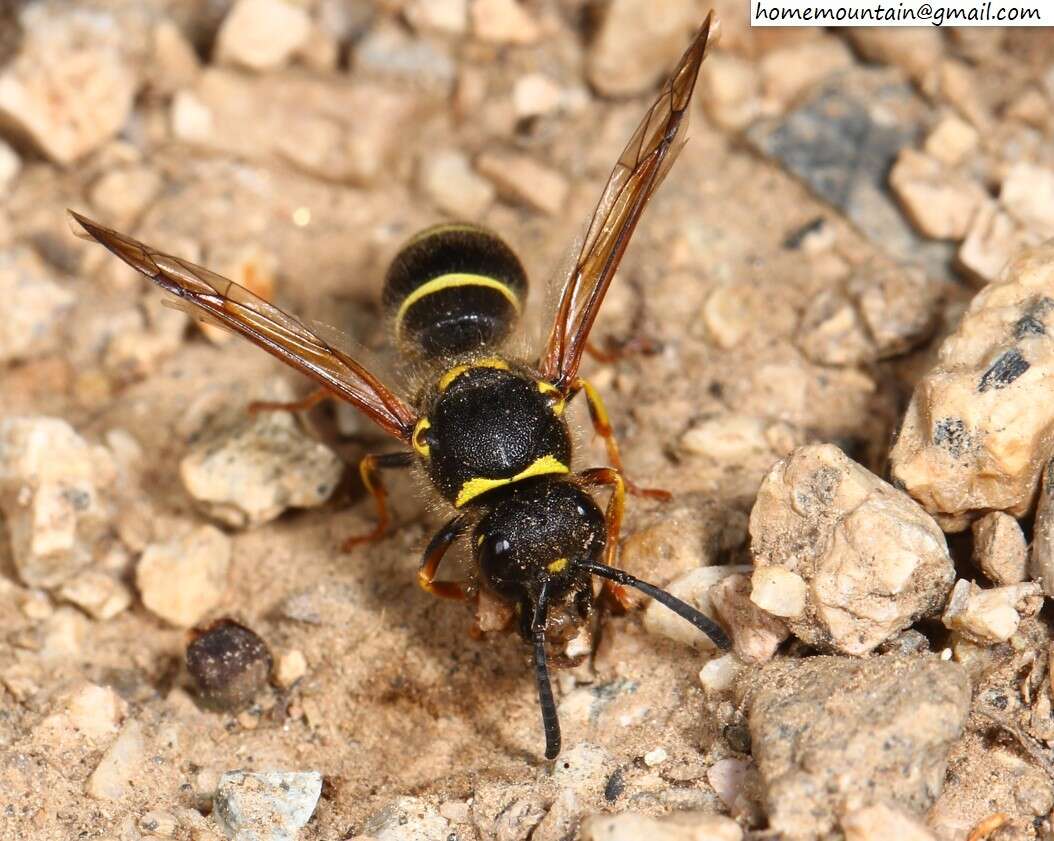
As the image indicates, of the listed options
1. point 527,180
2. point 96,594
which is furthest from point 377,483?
point 527,180

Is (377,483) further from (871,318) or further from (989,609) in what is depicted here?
(989,609)

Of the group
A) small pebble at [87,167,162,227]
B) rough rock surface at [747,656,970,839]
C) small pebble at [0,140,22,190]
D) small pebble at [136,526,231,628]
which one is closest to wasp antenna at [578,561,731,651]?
rough rock surface at [747,656,970,839]

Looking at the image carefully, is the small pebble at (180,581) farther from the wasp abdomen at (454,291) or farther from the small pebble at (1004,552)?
the small pebble at (1004,552)

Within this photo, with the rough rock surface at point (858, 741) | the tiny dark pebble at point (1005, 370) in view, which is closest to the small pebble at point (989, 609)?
the rough rock surface at point (858, 741)

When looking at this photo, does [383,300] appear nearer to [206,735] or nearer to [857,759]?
[206,735]

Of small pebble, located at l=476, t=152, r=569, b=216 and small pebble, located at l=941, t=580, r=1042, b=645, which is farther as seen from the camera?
small pebble, located at l=476, t=152, r=569, b=216

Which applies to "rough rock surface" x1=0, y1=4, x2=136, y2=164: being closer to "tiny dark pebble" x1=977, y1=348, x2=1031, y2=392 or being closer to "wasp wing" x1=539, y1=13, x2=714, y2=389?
"wasp wing" x1=539, y1=13, x2=714, y2=389

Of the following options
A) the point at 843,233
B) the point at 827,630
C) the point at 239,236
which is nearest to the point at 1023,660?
the point at 827,630
